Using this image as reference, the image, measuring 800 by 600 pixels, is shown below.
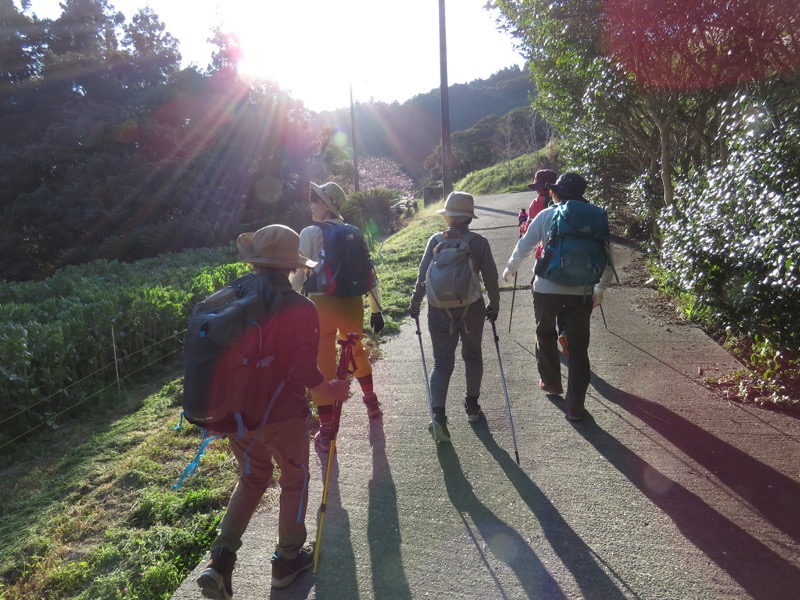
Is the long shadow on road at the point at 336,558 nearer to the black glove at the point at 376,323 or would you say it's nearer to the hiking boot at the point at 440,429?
the hiking boot at the point at 440,429

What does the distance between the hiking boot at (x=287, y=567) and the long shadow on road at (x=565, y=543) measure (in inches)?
44.4

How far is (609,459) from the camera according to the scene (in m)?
3.70

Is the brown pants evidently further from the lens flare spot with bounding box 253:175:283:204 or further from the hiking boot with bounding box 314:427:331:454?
the lens flare spot with bounding box 253:175:283:204

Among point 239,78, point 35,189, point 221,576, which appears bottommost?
point 221,576

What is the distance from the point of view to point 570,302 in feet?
13.6

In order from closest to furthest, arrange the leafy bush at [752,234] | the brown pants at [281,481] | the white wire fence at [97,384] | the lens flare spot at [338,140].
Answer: the brown pants at [281,481] → the leafy bush at [752,234] → the white wire fence at [97,384] → the lens flare spot at [338,140]

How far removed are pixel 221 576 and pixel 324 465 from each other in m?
1.36

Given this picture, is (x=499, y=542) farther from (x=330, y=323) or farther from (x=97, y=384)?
(x=97, y=384)

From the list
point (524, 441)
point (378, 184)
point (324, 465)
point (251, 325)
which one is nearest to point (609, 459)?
point (524, 441)

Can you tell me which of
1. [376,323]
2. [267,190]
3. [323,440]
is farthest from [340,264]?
[267,190]

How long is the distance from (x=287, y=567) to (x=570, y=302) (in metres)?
2.60

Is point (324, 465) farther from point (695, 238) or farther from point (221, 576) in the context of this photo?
point (695, 238)

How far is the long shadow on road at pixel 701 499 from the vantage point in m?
2.64

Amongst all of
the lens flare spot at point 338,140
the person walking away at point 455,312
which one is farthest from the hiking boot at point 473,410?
the lens flare spot at point 338,140
